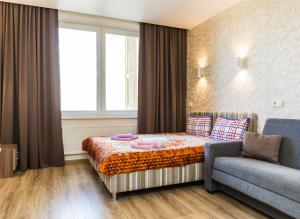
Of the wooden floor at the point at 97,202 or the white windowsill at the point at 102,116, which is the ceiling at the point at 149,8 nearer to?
the white windowsill at the point at 102,116

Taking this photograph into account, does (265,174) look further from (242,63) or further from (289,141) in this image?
(242,63)

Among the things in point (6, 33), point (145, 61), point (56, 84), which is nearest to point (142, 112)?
point (145, 61)

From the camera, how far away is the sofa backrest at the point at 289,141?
2.41 metres

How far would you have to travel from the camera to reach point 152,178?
2680 millimetres

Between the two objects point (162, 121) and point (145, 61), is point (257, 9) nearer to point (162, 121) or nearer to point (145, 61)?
point (145, 61)

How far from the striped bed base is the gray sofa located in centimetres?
18

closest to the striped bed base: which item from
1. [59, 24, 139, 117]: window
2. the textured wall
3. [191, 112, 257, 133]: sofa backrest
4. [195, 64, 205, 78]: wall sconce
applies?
[191, 112, 257, 133]: sofa backrest

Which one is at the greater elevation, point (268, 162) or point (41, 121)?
point (41, 121)

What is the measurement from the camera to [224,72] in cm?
381

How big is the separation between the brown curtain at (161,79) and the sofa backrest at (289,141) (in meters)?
2.20

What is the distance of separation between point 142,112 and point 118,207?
2.28 m

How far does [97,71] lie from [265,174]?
Answer: 326 cm

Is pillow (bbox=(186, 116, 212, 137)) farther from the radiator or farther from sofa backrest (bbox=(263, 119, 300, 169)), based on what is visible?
the radiator

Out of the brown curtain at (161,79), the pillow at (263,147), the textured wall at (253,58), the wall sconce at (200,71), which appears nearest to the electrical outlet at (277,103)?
the textured wall at (253,58)
